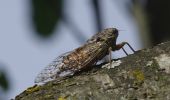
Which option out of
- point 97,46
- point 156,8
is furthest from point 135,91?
point 156,8

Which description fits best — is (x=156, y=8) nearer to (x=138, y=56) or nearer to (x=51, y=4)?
(x=51, y=4)

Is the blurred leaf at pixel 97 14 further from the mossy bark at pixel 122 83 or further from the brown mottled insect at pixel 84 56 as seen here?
the mossy bark at pixel 122 83

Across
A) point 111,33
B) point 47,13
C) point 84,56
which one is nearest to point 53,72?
point 84,56

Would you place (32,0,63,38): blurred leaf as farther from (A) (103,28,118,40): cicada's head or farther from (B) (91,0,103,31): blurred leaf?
(A) (103,28,118,40): cicada's head

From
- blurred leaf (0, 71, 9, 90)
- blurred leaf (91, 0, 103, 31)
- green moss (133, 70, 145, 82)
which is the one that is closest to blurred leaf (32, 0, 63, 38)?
blurred leaf (91, 0, 103, 31)

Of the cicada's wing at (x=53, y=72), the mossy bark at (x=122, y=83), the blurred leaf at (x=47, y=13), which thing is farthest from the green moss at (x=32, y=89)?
the blurred leaf at (x=47, y=13)

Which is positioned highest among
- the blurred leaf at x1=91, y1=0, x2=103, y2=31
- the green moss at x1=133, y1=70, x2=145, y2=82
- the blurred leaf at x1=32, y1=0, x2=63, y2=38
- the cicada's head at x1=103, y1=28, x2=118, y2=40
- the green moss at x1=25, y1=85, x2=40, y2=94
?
the blurred leaf at x1=32, y1=0, x2=63, y2=38
